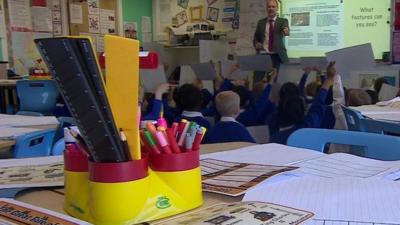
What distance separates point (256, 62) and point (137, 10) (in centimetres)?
373

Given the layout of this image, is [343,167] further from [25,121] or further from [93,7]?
[93,7]

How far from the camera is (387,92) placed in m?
3.18

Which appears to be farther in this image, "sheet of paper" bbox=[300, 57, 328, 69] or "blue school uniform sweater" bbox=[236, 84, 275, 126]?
"sheet of paper" bbox=[300, 57, 328, 69]

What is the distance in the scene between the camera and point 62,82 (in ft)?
1.70

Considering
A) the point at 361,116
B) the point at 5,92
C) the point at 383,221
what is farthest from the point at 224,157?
the point at 5,92

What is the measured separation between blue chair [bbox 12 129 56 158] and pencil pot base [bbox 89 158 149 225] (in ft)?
3.22

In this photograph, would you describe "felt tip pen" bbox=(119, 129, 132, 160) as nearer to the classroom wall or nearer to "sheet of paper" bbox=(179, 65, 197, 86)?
"sheet of paper" bbox=(179, 65, 197, 86)

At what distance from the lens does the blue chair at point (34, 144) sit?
147cm

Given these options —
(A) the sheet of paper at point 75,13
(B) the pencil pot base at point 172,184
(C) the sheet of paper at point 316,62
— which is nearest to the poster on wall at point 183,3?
(A) the sheet of paper at point 75,13

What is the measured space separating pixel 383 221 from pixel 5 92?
4.91 metres

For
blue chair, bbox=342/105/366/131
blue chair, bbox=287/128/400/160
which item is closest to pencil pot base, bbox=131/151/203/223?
blue chair, bbox=287/128/400/160

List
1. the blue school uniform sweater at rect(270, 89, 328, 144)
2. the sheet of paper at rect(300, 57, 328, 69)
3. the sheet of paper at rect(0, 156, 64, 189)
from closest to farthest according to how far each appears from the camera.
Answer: the sheet of paper at rect(0, 156, 64, 189) < the blue school uniform sweater at rect(270, 89, 328, 144) < the sheet of paper at rect(300, 57, 328, 69)

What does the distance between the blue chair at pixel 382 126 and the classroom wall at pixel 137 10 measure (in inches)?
226

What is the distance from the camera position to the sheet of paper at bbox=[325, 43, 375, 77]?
3215 mm
